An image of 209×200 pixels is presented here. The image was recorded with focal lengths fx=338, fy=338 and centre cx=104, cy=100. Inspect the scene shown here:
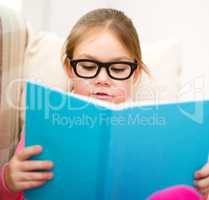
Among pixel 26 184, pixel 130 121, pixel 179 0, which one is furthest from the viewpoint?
pixel 179 0

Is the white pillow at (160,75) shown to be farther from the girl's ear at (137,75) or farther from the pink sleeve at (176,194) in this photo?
the pink sleeve at (176,194)

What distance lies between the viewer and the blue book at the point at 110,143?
0.48 meters

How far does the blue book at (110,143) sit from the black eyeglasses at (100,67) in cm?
20

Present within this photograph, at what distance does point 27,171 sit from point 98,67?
274mm

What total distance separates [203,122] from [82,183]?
0.24 m

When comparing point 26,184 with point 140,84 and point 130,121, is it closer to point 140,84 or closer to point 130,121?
point 130,121

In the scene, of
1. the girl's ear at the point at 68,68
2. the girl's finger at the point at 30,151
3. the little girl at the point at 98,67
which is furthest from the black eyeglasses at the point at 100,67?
the girl's finger at the point at 30,151

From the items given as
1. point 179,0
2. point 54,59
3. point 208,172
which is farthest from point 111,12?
point 208,172

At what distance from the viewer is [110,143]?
1.54 feet

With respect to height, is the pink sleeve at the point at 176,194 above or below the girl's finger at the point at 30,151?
below

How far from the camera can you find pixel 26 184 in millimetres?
582

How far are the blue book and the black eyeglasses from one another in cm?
20

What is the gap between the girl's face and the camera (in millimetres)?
742

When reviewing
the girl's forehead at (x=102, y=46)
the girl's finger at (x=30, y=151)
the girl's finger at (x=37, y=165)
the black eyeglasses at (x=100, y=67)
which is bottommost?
the girl's finger at (x=37, y=165)
